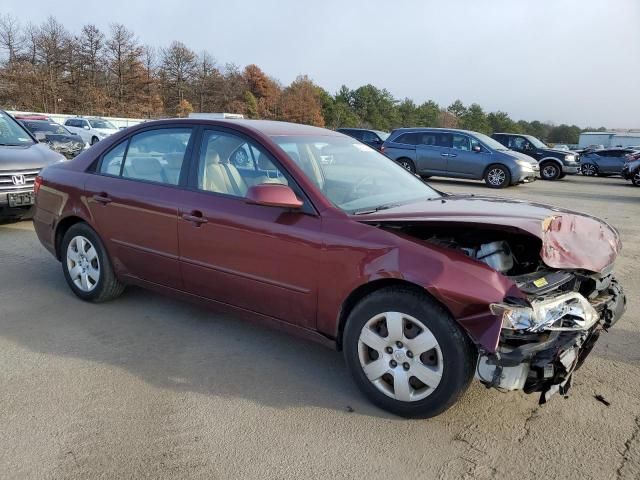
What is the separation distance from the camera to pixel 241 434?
2725mm

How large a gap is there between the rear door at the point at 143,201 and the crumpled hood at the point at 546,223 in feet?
5.05

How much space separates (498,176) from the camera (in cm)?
1595

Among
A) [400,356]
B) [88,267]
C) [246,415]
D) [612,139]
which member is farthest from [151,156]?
[612,139]

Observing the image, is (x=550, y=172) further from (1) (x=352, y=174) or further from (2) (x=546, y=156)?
(1) (x=352, y=174)

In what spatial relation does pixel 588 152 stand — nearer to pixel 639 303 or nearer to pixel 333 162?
pixel 639 303

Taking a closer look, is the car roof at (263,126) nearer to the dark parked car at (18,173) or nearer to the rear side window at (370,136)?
the dark parked car at (18,173)

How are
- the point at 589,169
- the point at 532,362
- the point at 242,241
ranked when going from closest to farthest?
1. the point at 532,362
2. the point at 242,241
3. the point at 589,169

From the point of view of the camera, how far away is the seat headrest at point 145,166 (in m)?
4.04

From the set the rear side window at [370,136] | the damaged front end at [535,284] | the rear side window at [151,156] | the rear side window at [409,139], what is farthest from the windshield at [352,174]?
the rear side window at [370,136]

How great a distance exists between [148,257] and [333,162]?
1.59m

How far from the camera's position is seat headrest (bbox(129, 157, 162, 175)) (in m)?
4.04

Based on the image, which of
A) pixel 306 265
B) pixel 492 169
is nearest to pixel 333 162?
pixel 306 265

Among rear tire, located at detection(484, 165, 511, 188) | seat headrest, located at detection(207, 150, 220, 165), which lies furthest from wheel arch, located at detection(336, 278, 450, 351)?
rear tire, located at detection(484, 165, 511, 188)

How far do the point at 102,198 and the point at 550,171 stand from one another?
20404mm
